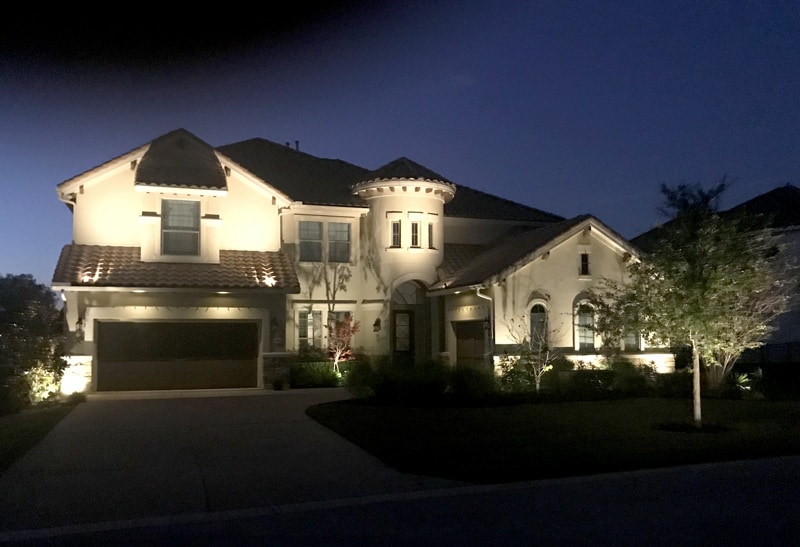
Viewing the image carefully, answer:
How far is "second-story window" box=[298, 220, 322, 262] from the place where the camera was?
77.9ft

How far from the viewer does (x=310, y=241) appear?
23844mm

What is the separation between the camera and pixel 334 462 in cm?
1070

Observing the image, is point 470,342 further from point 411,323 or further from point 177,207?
point 177,207

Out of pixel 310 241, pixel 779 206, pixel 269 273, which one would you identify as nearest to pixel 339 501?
pixel 269 273

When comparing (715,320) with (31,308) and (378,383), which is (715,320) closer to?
(378,383)

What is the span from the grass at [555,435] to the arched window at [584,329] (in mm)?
3999

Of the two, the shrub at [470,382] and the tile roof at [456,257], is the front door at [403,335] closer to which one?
the tile roof at [456,257]

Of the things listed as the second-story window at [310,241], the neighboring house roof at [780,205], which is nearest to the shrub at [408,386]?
the second-story window at [310,241]

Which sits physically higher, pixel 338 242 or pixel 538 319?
pixel 338 242

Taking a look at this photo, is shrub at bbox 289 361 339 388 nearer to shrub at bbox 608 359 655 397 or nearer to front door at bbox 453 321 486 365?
front door at bbox 453 321 486 365

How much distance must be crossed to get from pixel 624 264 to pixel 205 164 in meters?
12.6

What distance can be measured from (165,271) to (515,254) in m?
9.77

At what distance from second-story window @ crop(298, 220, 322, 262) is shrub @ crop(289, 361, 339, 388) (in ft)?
11.6

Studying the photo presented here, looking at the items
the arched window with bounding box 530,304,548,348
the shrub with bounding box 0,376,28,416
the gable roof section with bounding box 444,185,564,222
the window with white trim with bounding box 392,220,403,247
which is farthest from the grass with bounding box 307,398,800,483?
the gable roof section with bounding box 444,185,564,222
